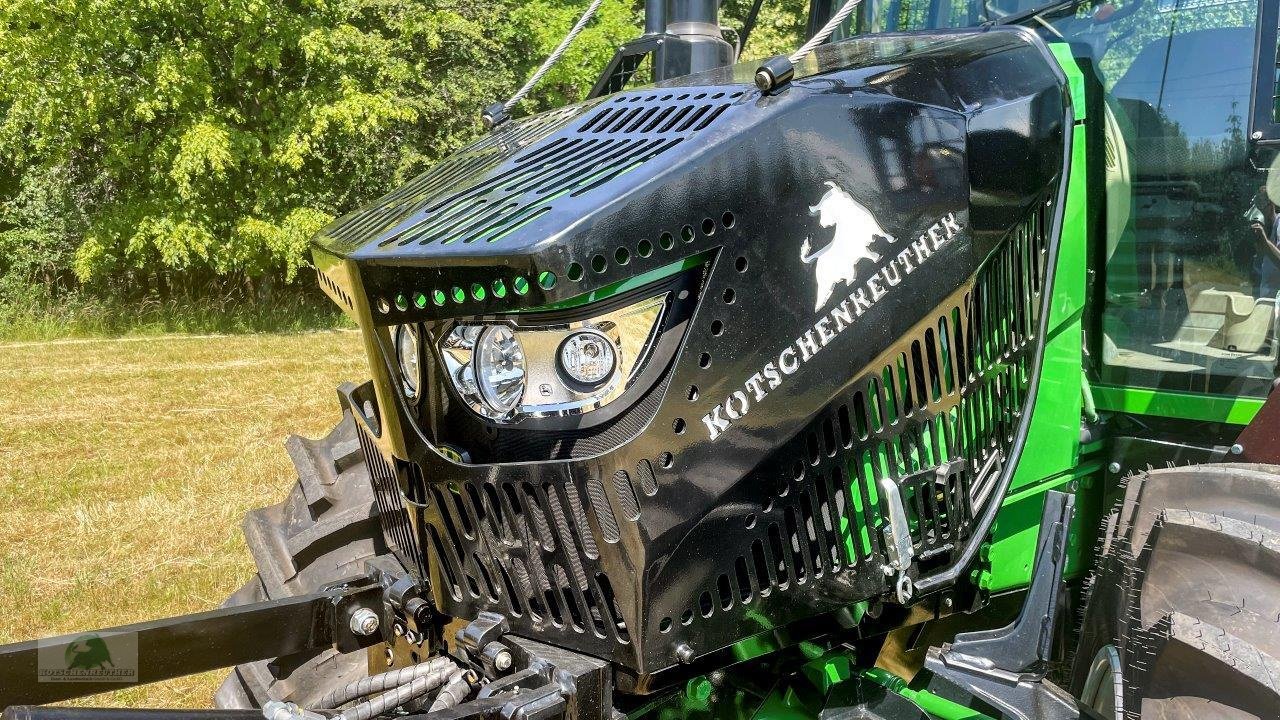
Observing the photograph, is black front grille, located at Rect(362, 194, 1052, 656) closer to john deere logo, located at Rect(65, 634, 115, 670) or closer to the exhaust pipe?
john deere logo, located at Rect(65, 634, 115, 670)

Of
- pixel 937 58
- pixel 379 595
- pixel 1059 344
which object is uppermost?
pixel 937 58

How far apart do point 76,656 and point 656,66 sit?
2.19 metres

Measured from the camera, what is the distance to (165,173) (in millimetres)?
17453

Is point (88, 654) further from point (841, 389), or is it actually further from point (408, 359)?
point (841, 389)

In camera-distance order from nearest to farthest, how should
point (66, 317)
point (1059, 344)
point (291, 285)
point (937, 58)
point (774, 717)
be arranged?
point (937, 58) < point (774, 717) < point (1059, 344) < point (66, 317) < point (291, 285)

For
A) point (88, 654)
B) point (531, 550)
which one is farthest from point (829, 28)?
point (88, 654)

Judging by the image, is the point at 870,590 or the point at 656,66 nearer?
the point at 870,590

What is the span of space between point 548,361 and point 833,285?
1.74 feet

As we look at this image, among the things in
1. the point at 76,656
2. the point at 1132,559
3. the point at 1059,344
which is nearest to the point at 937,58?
the point at 1059,344

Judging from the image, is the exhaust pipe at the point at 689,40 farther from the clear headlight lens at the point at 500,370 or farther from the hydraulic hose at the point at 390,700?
the hydraulic hose at the point at 390,700

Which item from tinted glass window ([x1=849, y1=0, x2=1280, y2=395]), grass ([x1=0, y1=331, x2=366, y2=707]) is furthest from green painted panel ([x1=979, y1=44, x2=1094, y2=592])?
grass ([x1=0, y1=331, x2=366, y2=707])

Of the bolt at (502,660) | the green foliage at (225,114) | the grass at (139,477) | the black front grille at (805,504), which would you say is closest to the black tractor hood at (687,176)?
the black front grille at (805,504)

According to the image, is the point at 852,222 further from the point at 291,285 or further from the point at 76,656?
the point at 291,285

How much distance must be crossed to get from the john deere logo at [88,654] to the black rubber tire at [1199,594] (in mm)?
1913
